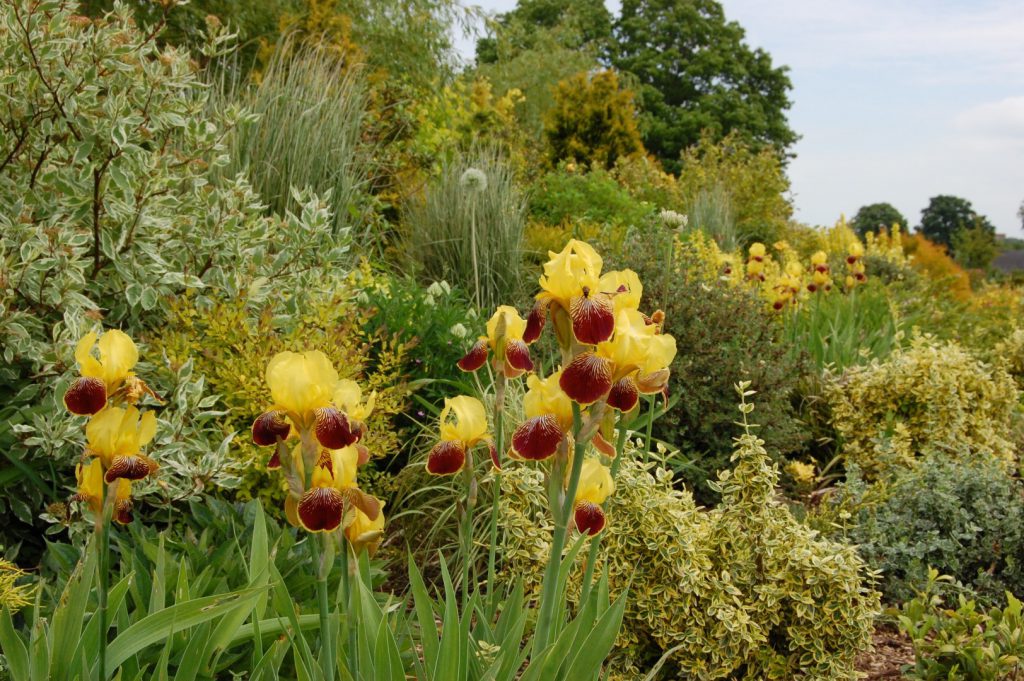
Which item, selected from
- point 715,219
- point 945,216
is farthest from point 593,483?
point 945,216

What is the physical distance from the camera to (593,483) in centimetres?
157

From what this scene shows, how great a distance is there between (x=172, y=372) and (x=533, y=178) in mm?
7953

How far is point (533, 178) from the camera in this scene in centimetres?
1031

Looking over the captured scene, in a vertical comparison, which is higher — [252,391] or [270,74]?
[270,74]

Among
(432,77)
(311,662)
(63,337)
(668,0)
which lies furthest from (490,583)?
(668,0)

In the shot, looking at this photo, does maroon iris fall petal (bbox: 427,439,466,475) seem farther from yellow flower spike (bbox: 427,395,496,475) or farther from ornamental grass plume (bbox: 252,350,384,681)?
ornamental grass plume (bbox: 252,350,384,681)

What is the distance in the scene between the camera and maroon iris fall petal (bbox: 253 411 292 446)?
1265mm

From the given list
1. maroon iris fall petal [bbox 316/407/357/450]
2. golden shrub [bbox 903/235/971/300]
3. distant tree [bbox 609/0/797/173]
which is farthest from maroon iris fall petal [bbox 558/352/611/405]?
distant tree [bbox 609/0/797/173]

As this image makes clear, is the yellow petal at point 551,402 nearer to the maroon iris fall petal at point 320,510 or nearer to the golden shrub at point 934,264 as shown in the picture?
the maroon iris fall petal at point 320,510

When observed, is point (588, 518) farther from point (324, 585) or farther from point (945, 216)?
point (945, 216)

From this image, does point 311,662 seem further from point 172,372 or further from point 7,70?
point 7,70

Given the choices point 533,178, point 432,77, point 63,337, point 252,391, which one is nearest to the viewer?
point 63,337

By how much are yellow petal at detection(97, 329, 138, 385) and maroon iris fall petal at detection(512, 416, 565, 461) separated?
651 mm

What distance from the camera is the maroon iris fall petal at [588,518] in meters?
1.48
